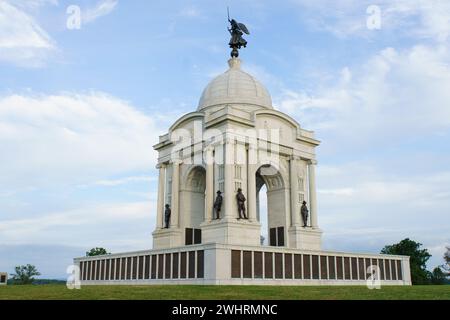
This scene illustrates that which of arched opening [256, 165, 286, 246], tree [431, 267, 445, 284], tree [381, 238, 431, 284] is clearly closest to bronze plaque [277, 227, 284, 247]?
arched opening [256, 165, 286, 246]

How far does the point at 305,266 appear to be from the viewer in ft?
128

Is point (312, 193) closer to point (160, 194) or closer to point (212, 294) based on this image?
point (160, 194)

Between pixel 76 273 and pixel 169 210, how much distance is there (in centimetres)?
1273

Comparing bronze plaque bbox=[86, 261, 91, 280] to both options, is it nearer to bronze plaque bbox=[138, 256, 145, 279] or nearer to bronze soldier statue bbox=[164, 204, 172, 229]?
bronze soldier statue bbox=[164, 204, 172, 229]

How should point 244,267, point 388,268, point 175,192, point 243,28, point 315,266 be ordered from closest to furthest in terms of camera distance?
point 244,267 → point 315,266 → point 388,268 → point 175,192 → point 243,28

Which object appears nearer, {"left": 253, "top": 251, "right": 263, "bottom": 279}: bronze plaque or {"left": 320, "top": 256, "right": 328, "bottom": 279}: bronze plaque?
{"left": 253, "top": 251, "right": 263, "bottom": 279}: bronze plaque

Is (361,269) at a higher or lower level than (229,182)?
lower

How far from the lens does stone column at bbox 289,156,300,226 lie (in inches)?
1844

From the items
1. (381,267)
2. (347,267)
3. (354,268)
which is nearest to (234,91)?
(347,267)

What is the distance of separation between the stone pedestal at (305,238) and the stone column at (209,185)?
891 centimetres

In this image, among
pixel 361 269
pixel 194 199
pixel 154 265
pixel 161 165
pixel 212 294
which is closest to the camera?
pixel 212 294

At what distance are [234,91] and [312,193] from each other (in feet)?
45.4

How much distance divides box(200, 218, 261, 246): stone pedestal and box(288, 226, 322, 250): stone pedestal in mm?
5388

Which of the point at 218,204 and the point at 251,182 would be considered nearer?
the point at 218,204
